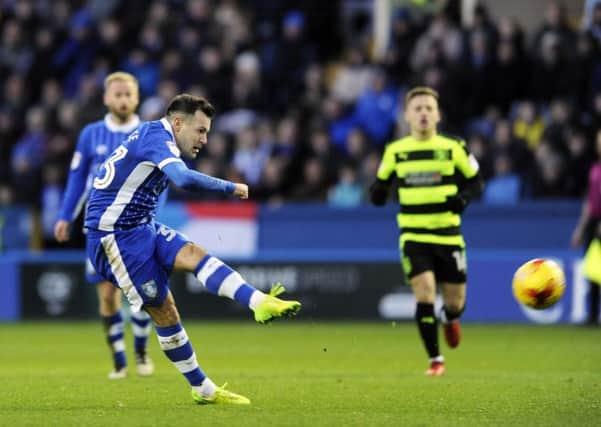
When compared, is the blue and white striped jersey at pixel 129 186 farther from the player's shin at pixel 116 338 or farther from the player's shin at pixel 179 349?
the player's shin at pixel 116 338

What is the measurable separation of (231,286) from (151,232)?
0.76 m

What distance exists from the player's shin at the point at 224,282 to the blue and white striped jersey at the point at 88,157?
10.2ft

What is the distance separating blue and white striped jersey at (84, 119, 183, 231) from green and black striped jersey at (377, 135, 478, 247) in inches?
122

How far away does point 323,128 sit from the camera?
19625mm

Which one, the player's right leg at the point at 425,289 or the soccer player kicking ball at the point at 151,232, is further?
the player's right leg at the point at 425,289

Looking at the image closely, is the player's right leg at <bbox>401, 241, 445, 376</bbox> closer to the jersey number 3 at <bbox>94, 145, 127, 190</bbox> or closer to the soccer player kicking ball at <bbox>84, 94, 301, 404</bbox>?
the soccer player kicking ball at <bbox>84, 94, 301, 404</bbox>

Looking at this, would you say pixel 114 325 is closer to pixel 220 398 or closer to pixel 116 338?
pixel 116 338

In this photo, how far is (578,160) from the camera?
17.4 m

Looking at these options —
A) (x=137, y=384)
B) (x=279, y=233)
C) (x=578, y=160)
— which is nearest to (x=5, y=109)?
(x=279, y=233)

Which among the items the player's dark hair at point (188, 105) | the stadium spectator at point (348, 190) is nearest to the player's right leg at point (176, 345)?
the player's dark hair at point (188, 105)

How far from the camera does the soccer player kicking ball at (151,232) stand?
7977 mm

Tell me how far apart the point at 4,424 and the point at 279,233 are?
11.4 metres

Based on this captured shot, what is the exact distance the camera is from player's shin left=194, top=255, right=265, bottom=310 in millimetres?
7656

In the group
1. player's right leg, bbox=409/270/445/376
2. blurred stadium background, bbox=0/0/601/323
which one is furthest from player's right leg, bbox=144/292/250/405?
blurred stadium background, bbox=0/0/601/323
